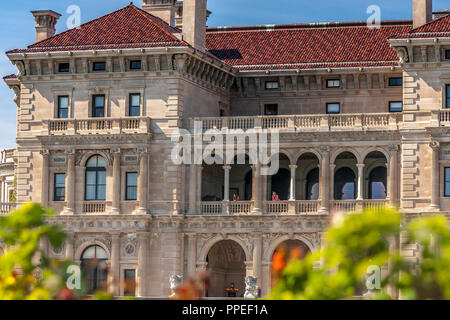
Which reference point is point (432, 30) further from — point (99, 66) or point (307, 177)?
point (99, 66)

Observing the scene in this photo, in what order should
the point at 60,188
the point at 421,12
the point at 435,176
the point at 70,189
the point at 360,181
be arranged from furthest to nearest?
1. the point at 60,188
2. the point at 421,12
3. the point at 70,189
4. the point at 360,181
5. the point at 435,176

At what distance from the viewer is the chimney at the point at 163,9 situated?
80.3 metres

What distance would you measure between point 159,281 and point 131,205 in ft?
15.9

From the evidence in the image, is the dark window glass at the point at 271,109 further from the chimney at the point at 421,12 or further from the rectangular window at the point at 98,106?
the rectangular window at the point at 98,106

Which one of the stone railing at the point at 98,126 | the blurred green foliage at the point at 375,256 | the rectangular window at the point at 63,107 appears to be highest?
the rectangular window at the point at 63,107

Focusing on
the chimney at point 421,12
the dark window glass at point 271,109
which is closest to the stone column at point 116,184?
the dark window glass at point 271,109

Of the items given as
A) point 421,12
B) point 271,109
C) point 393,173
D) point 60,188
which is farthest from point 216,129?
point 421,12

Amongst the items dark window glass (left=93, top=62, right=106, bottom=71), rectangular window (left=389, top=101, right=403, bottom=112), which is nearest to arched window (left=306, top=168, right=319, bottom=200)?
rectangular window (left=389, top=101, right=403, bottom=112)

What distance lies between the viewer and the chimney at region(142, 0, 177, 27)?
8031 cm

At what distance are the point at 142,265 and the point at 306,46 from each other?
18.2 m

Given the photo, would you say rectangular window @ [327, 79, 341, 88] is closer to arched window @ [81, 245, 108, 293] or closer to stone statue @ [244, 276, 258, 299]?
stone statue @ [244, 276, 258, 299]

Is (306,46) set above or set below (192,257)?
above

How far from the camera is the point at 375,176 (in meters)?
74.4

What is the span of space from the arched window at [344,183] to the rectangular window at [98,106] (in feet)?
47.9
